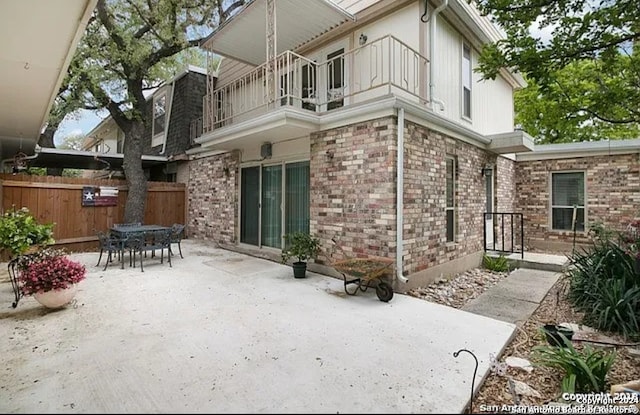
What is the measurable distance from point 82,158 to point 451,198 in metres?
11.7

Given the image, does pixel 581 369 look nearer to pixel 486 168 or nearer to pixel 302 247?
pixel 302 247

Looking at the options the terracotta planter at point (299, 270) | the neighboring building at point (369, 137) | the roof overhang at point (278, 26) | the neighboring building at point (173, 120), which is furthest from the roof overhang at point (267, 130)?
the neighboring building at point (173, 120)

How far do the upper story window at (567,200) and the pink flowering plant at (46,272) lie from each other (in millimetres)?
11518

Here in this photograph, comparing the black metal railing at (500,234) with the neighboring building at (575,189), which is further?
the neighboring building at (575,189)

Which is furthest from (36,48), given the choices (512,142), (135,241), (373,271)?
(512,142)

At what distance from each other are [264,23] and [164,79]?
673 cm

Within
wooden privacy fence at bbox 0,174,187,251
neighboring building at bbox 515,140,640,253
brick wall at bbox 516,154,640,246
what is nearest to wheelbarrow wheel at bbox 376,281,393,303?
neighboring building at bbox 515,140,640,253

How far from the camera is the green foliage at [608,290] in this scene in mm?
3998

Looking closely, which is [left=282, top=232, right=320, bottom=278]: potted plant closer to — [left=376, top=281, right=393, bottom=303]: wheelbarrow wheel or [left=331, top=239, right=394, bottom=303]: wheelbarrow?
[left=331, top=239, right=394, bottom=303]: wheelbarrow

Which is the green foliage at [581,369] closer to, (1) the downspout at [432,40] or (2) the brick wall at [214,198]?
(1) the downspout at [432,40]

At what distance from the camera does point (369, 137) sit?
5.39 metres

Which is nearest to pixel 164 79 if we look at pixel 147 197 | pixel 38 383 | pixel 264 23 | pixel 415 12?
pixel 147 197

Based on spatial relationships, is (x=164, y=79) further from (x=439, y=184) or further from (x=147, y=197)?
(x=439, y=184)

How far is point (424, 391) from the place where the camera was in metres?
2.50
